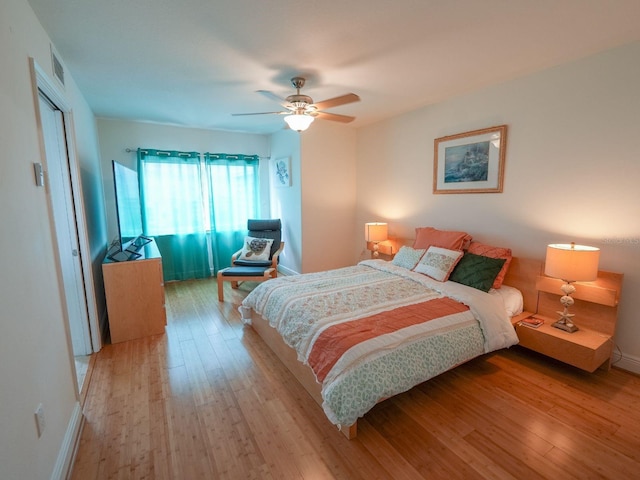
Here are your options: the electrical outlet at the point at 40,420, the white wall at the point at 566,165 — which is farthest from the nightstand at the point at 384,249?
the electrical outlet at the point at 40,420

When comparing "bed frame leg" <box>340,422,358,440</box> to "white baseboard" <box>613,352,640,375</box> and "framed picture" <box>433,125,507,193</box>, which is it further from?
"framed picture" <box>433,125,507,193</box>

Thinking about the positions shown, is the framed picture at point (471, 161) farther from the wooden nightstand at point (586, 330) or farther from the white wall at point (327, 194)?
the white wall at point (327, 194)

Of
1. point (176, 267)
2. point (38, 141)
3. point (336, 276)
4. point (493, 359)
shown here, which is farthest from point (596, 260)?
point (176, 267)

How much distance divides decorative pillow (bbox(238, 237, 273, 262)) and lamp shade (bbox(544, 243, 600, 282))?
11.3 ft

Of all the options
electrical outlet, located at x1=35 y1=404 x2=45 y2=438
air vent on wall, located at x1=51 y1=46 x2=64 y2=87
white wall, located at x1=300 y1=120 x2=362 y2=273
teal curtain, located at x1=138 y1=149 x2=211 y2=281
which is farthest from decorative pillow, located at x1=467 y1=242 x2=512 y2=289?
teal curtain, located at x1=138 y1=149 x2=211 y2=281

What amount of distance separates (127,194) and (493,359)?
13.6ft

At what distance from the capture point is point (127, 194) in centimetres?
349

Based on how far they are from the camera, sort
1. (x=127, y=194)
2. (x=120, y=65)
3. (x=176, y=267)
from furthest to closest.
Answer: (x=176, y=267) < (x=127, y=194) < (x=120, y=65)

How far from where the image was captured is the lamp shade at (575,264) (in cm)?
224

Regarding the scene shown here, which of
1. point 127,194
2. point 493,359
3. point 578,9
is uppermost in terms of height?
point 578,9

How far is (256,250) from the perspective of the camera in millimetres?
4625

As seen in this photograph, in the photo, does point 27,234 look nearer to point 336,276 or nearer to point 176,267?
point 336,276

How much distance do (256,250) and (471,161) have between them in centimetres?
311

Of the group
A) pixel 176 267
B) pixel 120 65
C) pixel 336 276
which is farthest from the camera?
pixel 176 267
